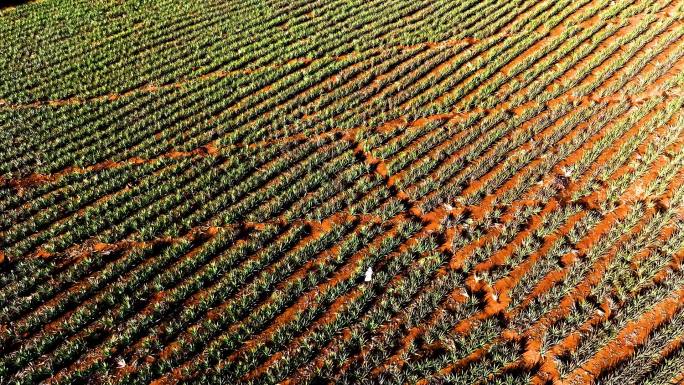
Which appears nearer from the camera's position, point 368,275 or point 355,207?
point 368,275

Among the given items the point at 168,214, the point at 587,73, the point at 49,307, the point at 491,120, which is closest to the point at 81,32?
the point at 168,214

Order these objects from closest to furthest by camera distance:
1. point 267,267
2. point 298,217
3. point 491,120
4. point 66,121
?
point 267,267 → point 298,217 → point 491,120 → point 66,121

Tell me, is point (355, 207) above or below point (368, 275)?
above

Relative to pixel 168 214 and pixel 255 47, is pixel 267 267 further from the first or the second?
pixel 255 47

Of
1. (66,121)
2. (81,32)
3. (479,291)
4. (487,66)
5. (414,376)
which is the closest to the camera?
(414,376)

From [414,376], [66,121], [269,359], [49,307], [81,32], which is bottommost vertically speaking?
[414,376]

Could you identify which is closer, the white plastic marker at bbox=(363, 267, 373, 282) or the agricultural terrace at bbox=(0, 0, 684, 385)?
the agricultural terrace at bbox=(0, 0, 684, 385)

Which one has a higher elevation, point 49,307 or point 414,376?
point 49,307

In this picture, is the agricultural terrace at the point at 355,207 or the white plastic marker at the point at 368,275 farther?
the white plastic marker at the point at 368,275
